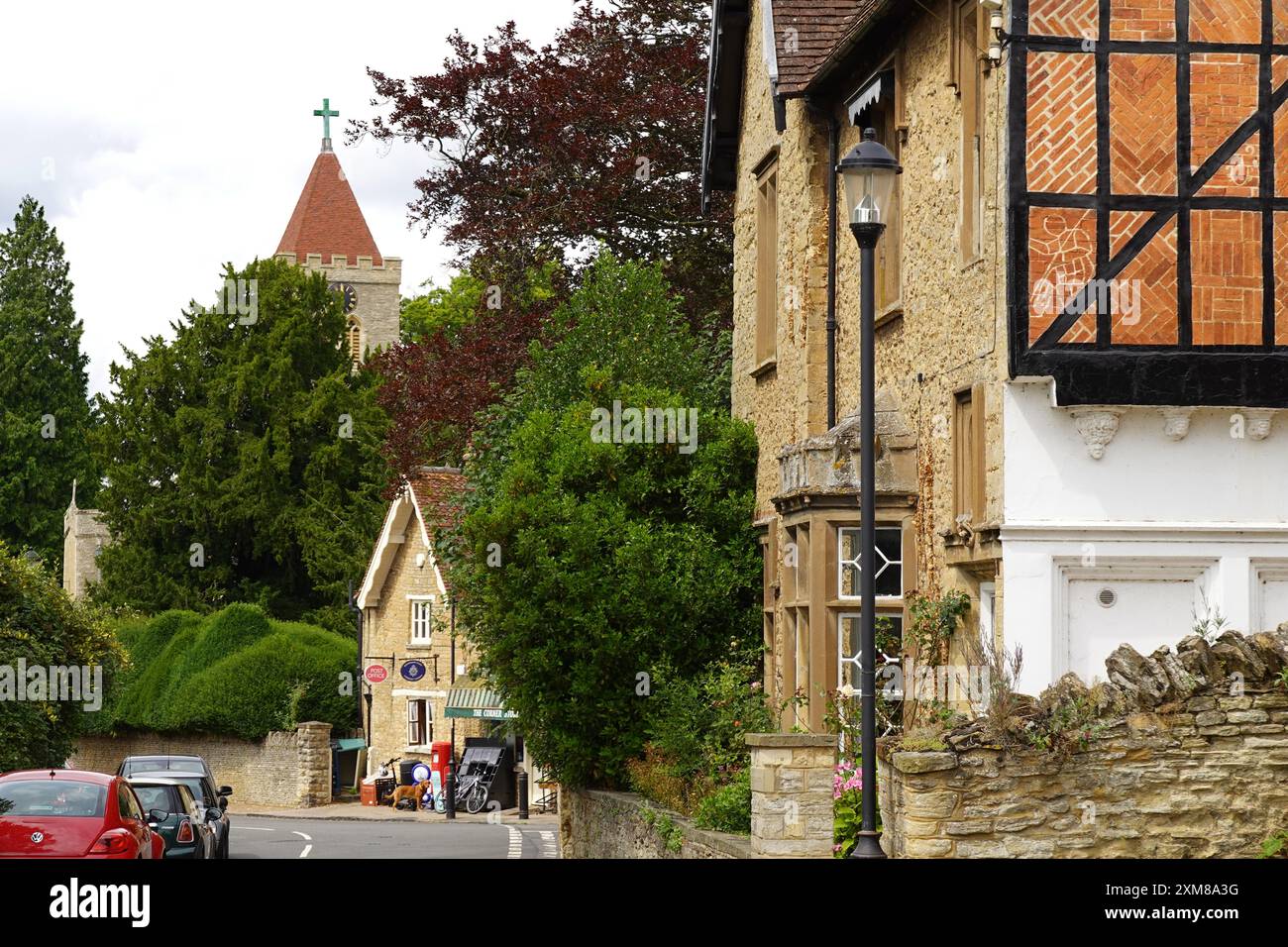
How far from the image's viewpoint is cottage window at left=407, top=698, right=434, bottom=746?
51625 millimetres

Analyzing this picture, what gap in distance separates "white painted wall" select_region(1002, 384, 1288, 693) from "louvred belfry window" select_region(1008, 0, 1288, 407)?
1.26 ft

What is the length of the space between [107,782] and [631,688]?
6.10 meters

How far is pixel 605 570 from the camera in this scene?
20750 mm

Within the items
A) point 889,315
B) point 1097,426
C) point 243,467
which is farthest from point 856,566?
point 243,467

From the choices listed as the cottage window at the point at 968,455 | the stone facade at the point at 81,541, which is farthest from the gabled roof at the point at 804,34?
the stone facade at the point at 81,541

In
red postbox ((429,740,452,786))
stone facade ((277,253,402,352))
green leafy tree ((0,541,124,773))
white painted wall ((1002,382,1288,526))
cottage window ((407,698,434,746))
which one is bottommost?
red postbox ((429,740,452,786))

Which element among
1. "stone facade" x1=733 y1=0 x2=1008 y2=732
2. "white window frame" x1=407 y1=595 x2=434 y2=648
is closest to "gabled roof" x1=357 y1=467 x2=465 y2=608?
"white window frame" x1=407 y1=595 x2=434 y2=648

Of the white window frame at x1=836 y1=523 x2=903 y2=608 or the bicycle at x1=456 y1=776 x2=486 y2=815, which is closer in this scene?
the white window frame at x1=836 y1=523 x2=903 y2=608

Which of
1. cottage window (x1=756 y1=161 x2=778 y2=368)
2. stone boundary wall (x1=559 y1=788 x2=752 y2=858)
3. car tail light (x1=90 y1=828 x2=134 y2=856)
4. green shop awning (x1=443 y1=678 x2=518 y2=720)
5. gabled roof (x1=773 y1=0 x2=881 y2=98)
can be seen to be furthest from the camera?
green shop awning (x1=443 y1=678 x2=518 y2=720)

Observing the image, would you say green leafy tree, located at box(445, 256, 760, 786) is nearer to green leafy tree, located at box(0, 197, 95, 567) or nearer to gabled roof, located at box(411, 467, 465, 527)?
gabled roof, located at box(411, 467, 465, 527)

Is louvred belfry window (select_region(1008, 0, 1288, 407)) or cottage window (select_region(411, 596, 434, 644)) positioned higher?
louvred belfry window (select_region(1008, 0, 1288, 407))

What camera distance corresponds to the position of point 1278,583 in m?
14.2
